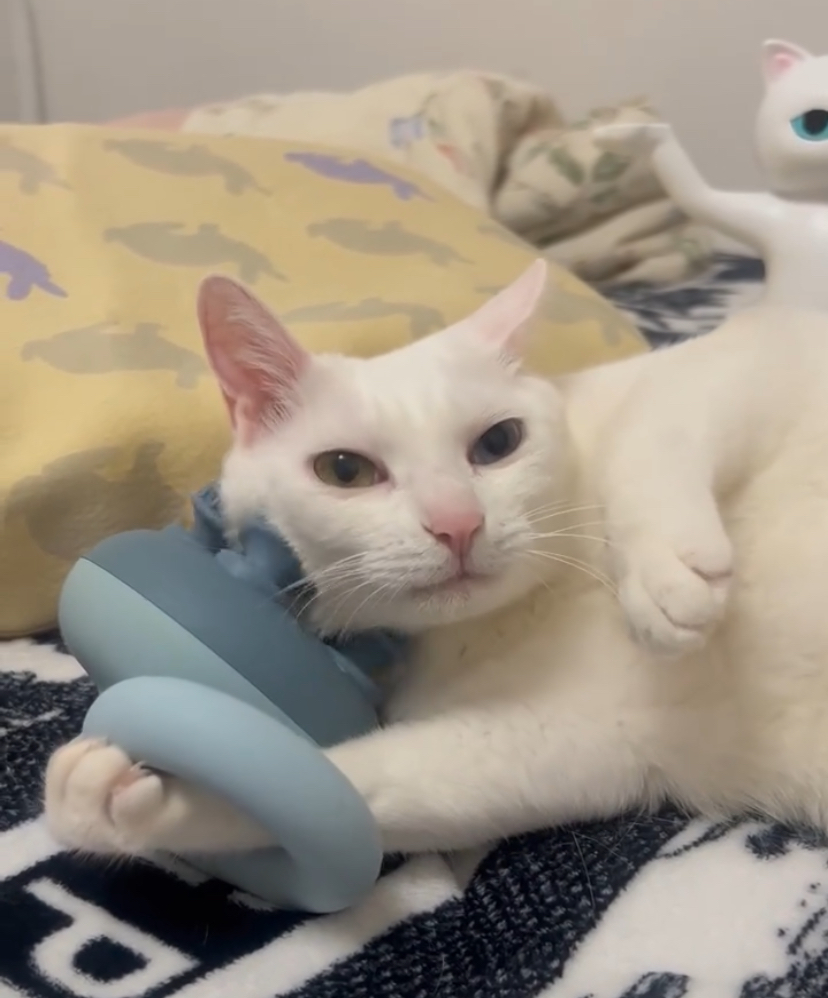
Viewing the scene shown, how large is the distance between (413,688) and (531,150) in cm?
132

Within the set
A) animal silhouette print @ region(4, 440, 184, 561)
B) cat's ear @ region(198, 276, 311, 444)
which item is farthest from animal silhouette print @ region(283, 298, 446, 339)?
cat's ear @ region(198, 276, 311, 444)

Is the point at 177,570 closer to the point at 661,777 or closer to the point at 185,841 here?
the point at 185,841

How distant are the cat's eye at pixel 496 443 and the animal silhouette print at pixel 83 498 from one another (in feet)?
1.07

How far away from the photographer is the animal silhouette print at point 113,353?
36.9 inches

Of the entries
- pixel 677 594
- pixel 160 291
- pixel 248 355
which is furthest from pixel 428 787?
pixel 160 291

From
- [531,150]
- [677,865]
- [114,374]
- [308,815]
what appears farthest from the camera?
[531,150]

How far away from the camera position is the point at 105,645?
0.63 metres

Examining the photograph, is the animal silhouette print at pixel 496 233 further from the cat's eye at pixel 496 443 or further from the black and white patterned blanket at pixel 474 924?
the black and white patterned blanket at pixel 474 924

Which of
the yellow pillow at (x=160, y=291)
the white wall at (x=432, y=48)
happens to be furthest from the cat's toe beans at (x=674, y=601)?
the white wall at (x=432, y=48)

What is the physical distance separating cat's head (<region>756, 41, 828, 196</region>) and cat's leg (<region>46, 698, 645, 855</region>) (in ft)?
2.54

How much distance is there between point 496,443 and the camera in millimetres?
704

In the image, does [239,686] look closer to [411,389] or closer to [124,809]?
[124,809]

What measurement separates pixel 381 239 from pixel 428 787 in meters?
0.79

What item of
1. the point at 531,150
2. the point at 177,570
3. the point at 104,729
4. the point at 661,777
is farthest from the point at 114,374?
the point at 531,150
